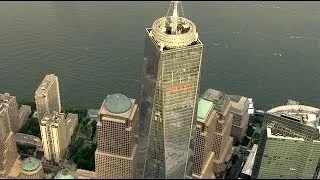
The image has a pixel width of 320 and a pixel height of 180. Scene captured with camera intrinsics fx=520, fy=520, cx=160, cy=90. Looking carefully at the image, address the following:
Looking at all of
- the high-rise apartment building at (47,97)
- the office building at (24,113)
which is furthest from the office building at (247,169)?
the office building at (24,113)

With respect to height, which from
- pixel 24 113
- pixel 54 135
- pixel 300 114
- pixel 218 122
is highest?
pixel 300 114

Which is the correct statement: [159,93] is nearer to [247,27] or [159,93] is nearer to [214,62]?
[214,62]

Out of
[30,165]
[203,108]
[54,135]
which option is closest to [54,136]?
[54,135]

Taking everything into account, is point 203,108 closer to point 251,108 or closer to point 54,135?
point 54,135

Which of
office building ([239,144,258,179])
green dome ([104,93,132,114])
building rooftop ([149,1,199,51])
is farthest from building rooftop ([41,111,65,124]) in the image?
office building ([239,144,258,179])

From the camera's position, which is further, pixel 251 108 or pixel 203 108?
pixel 251 108

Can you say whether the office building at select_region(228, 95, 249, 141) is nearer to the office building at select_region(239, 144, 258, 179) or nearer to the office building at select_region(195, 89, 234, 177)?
the office building at select_region(195, 89, 234, 177)
